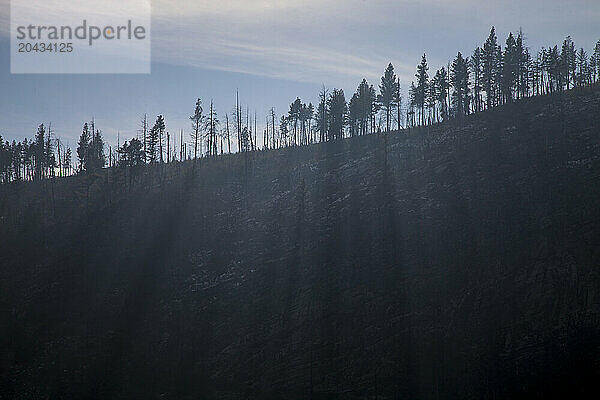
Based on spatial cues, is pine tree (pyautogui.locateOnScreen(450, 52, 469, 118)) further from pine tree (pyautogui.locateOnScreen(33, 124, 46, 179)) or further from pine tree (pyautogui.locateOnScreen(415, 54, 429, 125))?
pine tree (pyautogui.locateOnScreen(33, 124, 46, 179))

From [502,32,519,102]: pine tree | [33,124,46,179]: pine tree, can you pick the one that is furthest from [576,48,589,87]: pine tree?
[33,124,46,179]: pine tree

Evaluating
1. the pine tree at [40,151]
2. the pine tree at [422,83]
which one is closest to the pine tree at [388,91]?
the pine tree at [422,83]

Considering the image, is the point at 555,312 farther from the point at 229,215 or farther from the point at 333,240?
the point at 229,215

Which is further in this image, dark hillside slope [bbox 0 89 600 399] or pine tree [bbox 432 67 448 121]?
pine tree [bbox 432 67 448 121]

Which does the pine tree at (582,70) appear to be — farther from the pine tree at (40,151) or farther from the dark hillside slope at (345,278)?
the pine tree at (40,151)

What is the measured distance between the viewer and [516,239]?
1736 inches

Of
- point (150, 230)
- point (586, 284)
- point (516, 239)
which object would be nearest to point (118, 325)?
point (150, 230)

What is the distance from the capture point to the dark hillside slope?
3681cm

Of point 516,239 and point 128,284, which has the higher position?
point 516,239

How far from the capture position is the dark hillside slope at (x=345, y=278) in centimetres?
3681

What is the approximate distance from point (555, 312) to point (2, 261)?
6782cm

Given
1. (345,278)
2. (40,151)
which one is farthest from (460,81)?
(40,151)

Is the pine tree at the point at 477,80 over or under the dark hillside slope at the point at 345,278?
over

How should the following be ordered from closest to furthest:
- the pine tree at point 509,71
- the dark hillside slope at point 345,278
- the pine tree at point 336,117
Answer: the dark hillside slope at point 345,278, the pine tree at point 509,71, the pine tree at point 336,117
